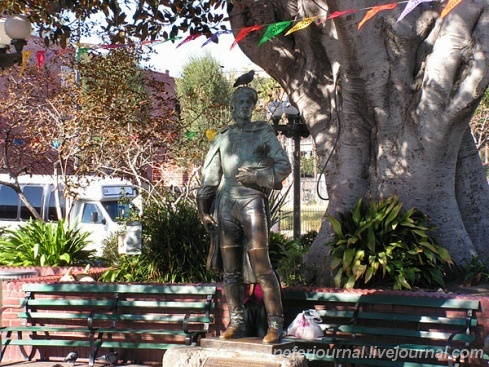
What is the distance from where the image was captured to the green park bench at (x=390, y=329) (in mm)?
8977

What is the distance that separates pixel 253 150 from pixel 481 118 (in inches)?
1045

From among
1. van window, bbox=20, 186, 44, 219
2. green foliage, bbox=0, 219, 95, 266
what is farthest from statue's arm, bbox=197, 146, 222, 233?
van window, bbox=20, 186, 44, 219

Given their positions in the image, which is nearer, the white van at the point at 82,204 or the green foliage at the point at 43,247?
A: the green foliage at the point at 43,247

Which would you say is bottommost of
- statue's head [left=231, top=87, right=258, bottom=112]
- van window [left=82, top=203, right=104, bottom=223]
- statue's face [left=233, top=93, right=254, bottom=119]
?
van window [left=82, top=203, right=104, bottom=223]

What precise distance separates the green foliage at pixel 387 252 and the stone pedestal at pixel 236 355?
2200 mm

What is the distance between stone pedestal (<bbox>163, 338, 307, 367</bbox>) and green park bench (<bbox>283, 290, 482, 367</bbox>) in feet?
2.12

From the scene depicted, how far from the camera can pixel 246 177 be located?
8.23m

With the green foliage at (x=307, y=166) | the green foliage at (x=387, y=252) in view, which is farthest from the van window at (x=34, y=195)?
the green foliage at (x=307, y=166)

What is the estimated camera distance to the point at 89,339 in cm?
1082

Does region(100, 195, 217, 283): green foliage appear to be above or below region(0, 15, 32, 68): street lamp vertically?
below

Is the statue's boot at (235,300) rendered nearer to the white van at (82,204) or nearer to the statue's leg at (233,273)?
the statue's leg at (233,273)

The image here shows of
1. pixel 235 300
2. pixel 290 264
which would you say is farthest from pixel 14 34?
pixel 235 300

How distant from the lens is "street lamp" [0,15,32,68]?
440 inches

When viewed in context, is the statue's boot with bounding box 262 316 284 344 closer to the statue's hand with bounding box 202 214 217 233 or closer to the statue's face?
the statue's hand with bounding box 202 214 217 233
